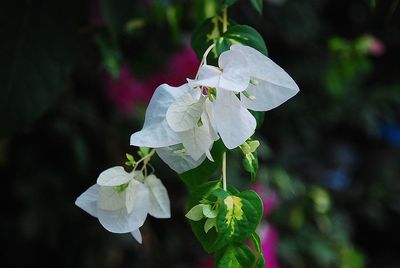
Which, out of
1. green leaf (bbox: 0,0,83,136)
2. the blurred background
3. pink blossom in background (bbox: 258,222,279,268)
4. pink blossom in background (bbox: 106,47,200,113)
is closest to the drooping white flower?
the blurred background

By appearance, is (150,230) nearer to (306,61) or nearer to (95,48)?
(95,48)

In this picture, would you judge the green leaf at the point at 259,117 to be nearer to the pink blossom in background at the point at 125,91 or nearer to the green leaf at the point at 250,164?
the green leaf at the point at 250,164

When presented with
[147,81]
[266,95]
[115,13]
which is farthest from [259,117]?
[147,81]

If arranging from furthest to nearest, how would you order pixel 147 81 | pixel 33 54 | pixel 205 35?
pixel 147 81 → pixel 33 54 → pixel 205 35

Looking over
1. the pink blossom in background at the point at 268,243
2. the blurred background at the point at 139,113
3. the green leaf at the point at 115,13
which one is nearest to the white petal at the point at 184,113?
the blurred background at the point at 139,113

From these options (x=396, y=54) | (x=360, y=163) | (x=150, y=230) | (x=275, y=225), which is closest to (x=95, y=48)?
(x=150, y=230)

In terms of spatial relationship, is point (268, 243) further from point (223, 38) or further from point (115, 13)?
point (223, 38)
